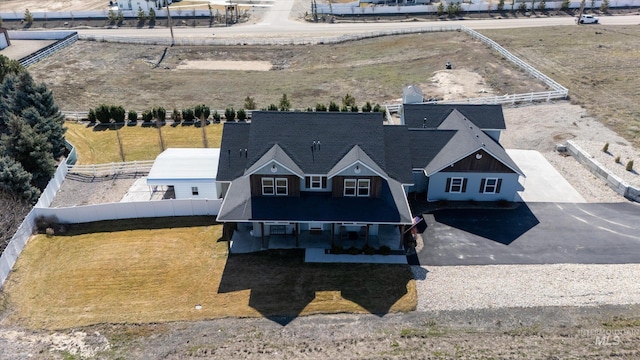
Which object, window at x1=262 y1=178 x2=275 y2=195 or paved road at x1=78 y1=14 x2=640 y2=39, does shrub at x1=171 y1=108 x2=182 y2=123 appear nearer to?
window at x1=262 y1=178 x2=275 y2=195

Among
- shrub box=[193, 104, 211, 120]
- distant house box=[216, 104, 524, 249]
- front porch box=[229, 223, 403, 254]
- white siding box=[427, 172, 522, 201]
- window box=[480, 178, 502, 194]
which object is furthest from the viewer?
shrub box=[193, 104, 211, 120]

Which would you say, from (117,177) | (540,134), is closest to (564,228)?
(540,134)

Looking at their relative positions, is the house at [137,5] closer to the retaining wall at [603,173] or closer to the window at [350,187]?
the window at [350,187]

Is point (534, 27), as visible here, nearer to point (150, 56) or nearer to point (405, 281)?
point (150, 56)

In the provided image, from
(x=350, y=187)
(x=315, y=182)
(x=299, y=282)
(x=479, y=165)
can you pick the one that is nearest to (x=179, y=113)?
(x=315, y=182)

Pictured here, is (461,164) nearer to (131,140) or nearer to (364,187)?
(364,187)

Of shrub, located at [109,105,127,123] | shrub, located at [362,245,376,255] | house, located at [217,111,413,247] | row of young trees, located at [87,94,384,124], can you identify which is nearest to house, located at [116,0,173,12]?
row of young trees, located at [87,94,384,124]
